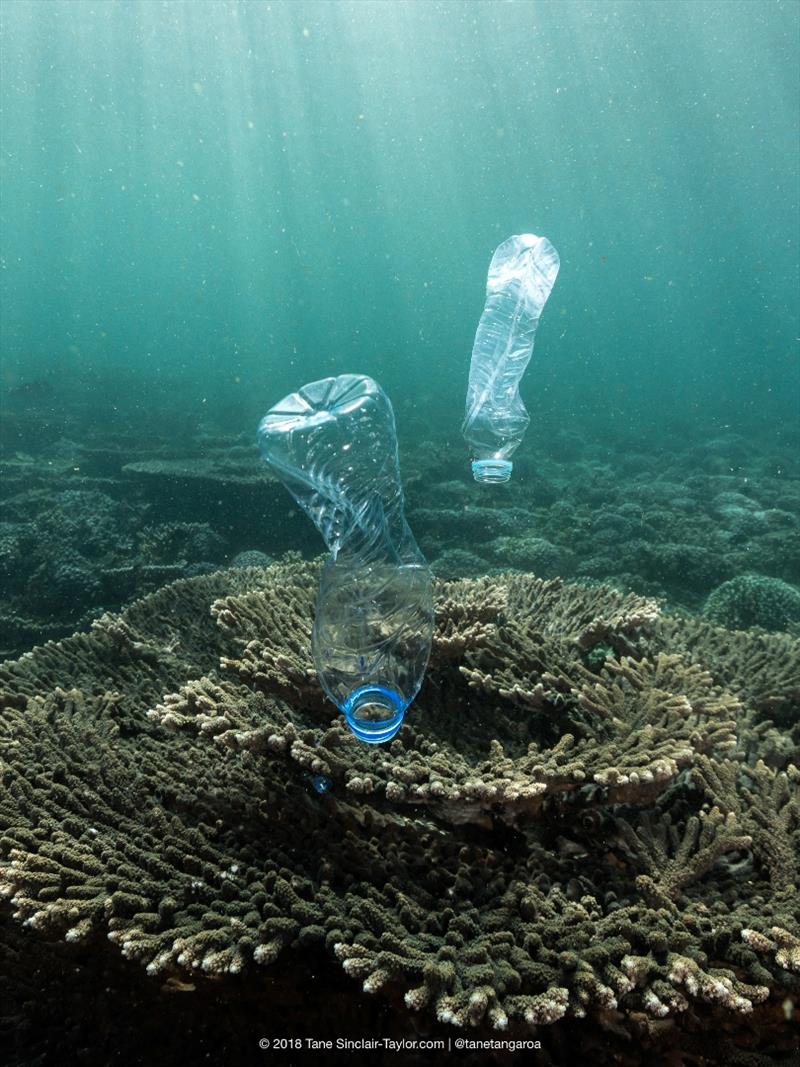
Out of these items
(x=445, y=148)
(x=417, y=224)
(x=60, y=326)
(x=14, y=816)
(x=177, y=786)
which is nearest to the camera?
(x=14, y=816)

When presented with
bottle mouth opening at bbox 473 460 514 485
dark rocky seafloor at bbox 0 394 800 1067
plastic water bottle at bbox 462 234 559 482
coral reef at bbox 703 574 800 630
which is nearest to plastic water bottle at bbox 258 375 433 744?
bottle mouth opening at bbox 473 460 514 485

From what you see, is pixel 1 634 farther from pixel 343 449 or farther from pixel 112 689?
pixel 343 449

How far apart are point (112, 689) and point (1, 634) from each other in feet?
15.9

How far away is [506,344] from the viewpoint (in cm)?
427

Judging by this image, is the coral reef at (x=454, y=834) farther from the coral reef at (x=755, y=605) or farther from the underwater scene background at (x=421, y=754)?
the coral reef at (x=755, y=605)

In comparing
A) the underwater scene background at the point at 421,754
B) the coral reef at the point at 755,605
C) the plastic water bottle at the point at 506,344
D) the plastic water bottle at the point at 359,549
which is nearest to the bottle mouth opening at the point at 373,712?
the plastic water bottle at the point at 359,549

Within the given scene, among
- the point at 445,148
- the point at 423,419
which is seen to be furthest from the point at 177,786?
the point at 445,148

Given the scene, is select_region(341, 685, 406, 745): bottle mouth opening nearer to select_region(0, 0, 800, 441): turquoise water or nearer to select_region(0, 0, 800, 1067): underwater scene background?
select_region(0, 0, 800, 1067): underwater scene background

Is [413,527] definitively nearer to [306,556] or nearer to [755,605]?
[306,556]

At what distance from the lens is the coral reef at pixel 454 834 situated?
177cm

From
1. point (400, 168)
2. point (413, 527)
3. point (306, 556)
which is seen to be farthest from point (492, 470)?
point (400, 168)

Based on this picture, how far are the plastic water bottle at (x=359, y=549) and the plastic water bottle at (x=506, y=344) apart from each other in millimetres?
1176

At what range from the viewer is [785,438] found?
26.9m

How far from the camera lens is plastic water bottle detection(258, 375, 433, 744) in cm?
224
